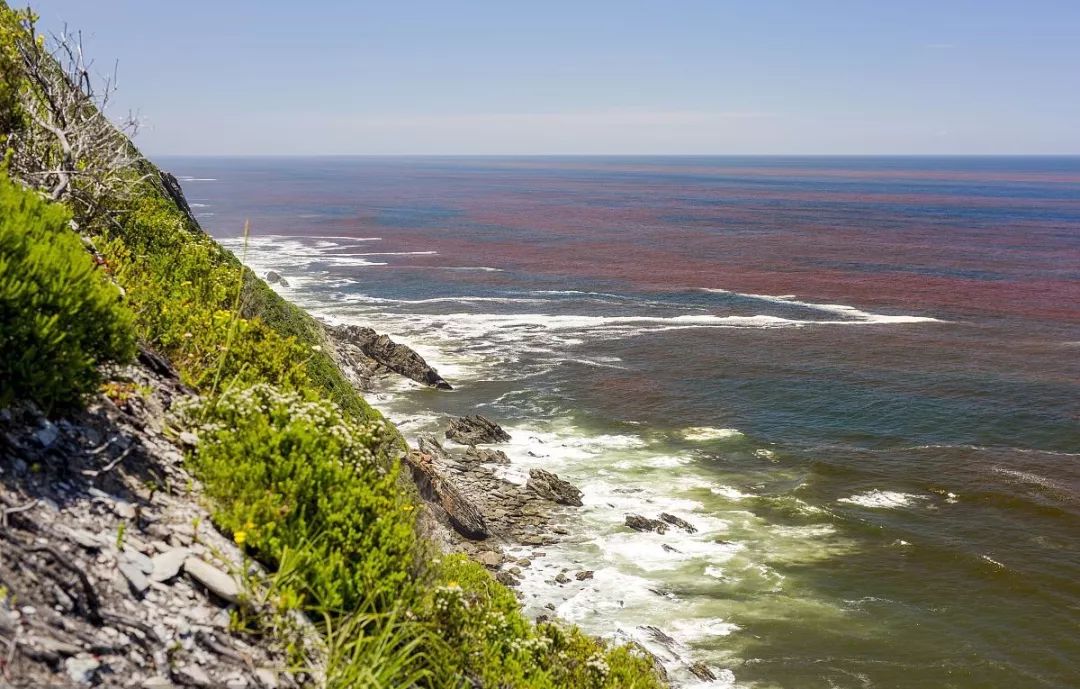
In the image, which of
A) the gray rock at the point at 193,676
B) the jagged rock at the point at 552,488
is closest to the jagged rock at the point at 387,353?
the jagged rock at the point at 552,488

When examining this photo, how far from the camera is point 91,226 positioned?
11062mm

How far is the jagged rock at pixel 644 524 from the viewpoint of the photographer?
28.2m

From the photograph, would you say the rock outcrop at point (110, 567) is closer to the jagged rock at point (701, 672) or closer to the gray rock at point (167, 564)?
the gray rock at point (167, 564)

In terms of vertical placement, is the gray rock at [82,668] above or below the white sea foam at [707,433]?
above

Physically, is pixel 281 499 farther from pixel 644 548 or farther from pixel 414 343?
pixel 414 343

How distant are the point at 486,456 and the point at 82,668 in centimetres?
2996

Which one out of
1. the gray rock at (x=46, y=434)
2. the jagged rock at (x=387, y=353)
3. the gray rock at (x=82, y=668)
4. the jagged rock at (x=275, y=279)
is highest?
the gray rock at (x=46, y=434)

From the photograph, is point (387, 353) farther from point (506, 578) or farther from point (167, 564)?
point (167, 564)

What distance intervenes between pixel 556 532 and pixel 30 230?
23.6m

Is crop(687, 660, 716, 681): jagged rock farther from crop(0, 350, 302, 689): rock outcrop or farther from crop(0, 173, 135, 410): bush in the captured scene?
crop(0, 173, 135, 410): bush

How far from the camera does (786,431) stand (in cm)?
3809

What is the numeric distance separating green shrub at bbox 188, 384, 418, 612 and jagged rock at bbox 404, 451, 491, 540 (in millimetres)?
12754

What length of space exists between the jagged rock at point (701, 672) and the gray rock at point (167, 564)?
1750 cm

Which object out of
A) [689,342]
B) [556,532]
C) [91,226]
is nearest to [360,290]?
[689,342]
